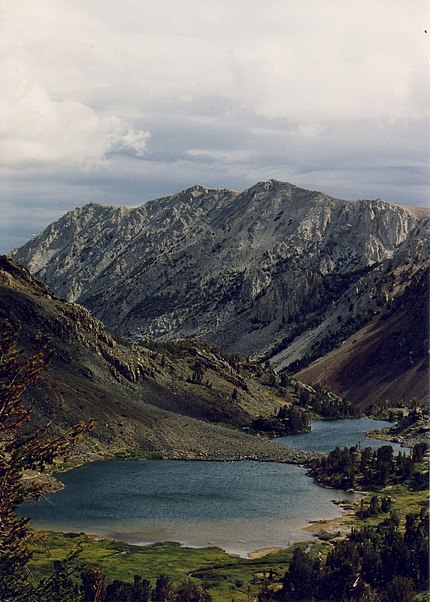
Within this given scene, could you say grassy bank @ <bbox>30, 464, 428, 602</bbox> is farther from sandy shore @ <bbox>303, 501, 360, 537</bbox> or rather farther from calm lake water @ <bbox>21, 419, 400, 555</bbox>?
calm lake water @ <bbox>21, 419, 400, 555</bbox>

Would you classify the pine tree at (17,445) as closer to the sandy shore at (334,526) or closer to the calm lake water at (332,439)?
the sandy shore at (334,526)

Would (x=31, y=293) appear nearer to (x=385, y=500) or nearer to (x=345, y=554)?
(x=385, y=500)

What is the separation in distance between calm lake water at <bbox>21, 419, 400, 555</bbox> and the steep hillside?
10.3 metres

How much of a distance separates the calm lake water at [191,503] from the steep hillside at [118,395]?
1029 centimetres

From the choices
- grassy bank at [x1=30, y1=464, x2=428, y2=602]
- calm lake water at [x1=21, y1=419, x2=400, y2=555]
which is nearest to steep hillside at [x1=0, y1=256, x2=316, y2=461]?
calm lake water at [x1=21, y1=419, x2=400, y2=555]

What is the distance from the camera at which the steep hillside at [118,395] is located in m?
144

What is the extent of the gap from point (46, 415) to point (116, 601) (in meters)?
82.6

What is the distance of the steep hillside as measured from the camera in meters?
144

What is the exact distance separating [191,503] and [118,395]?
55.9 meters

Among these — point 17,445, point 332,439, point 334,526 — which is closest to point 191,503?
point 334,526

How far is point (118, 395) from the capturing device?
160m

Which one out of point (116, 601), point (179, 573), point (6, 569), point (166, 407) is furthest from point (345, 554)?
point (166, 407)

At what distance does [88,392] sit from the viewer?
500ft

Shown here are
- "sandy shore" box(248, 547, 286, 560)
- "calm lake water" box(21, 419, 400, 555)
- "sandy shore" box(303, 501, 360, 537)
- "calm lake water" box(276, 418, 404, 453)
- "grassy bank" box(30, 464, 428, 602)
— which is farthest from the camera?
"calm lake water" box(276, 418, 404, 453)
